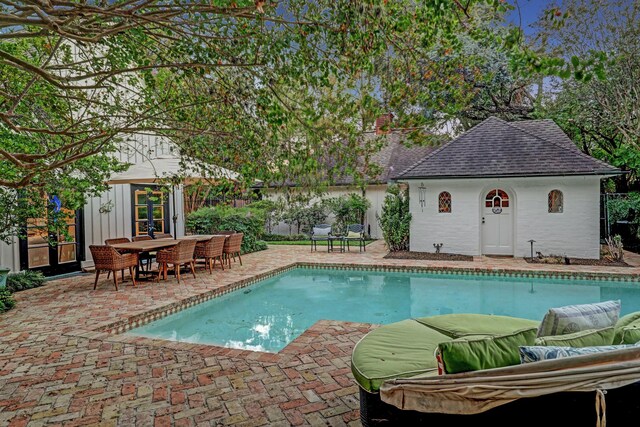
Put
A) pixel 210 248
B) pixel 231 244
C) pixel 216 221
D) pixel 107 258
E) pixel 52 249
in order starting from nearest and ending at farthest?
pixel 107 258, pixel 210 248, pixel 52 249, pixel 231 244, pixel 216 221

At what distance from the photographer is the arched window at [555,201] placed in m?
12.1

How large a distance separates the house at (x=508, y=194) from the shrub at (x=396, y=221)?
1.00ft

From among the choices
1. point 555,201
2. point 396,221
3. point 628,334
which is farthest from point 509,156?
point 628,334

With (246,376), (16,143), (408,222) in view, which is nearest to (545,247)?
(408,222)

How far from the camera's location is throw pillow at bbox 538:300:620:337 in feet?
9.11

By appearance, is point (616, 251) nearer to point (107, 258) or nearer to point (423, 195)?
point (423, 195)

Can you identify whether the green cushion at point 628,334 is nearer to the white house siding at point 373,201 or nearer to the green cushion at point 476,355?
the green cushion at point 476,355

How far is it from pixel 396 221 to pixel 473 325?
9.96m

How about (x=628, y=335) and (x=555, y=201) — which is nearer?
(x=628, y=335)

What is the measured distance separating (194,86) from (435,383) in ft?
14.3

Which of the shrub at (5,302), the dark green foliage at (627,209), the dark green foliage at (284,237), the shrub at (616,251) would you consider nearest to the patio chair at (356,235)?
the dark green foliage at (284,237)

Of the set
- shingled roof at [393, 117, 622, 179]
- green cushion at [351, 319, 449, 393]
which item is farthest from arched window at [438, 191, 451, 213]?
green cushion at [351, 319, 449, 393]

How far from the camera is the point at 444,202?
1337cm

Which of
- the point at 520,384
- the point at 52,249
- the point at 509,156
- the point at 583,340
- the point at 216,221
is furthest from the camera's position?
the point at 216,221
